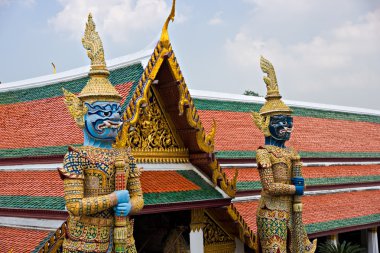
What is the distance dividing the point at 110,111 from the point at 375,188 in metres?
10.4

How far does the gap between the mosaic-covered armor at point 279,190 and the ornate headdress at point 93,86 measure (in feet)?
9.24

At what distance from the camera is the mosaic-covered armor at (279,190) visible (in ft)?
26.1

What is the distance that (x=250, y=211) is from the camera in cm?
994

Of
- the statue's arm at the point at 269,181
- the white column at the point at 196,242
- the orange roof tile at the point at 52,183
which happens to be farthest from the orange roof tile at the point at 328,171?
the orange roof tile at the point at 52,183

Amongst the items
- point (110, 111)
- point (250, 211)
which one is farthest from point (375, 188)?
point (110, 111)

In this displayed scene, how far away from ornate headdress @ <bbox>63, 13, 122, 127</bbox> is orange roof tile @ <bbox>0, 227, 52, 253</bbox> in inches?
78.7

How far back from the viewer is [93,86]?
6.08m

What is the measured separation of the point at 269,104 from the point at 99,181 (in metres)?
3.47

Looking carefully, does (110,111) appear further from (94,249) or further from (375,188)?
(375,188)

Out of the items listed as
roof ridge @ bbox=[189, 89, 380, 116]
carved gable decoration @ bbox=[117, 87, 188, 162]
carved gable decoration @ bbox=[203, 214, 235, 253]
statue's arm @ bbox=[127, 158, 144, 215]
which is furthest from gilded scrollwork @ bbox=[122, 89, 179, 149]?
roof ridge @ bbox=[189, 89, 380, 116]

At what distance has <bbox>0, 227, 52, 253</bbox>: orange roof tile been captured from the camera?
7.14 m

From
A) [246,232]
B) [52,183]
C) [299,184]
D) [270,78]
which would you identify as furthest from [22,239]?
[270,78]

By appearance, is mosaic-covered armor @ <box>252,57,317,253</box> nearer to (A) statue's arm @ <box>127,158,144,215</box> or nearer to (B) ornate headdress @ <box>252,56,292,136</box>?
(B) ornate headdress @ <box>252,56,292,136</box>

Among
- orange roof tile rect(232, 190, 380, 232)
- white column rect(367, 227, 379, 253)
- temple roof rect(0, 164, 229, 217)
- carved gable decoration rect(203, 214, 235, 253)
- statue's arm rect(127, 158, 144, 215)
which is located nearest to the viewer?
statue's arm rect(127, 158, 144, 215)
